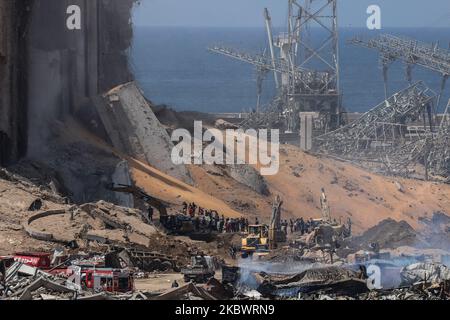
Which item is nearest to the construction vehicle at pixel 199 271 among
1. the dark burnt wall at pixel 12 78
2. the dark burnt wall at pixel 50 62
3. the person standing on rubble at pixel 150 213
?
the person standing on rubble at pixel 150 213

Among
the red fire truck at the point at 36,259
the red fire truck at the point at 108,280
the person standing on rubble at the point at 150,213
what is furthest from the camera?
the person standing on rubble at the point at 150,213

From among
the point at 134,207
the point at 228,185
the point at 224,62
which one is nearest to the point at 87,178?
the point at 134,207

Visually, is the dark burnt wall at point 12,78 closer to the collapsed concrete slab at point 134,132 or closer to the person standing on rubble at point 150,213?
the person standing on rubble at point 150,213

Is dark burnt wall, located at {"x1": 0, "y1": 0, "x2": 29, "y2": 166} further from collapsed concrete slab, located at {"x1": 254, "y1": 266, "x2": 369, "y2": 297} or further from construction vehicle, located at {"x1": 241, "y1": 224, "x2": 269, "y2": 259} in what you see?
collapsed concrete slab, located at {"x1": 254, "y1": 266, "x2": 369, "y2": 297}

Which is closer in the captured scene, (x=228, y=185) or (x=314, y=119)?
(x=228, y=185)

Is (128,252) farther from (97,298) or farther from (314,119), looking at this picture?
(314,119)

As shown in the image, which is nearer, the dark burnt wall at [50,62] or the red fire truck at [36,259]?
the red fire truck at [36,259]
